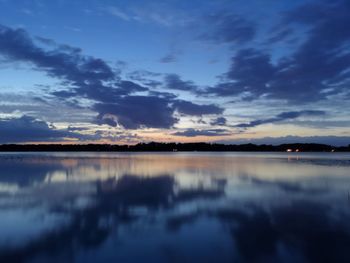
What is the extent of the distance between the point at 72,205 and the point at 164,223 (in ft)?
17.7

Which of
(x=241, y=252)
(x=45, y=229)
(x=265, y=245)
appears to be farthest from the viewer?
(x=45, y=229)

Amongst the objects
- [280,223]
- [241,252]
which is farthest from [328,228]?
[241,252]

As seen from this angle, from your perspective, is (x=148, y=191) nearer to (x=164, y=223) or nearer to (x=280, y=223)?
(x=164, y=223)

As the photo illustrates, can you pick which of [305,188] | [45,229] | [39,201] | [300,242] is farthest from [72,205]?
[305,188]

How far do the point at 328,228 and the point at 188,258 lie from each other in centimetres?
529

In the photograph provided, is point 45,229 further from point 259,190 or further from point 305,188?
point 305,188

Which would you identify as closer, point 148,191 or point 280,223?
point 280,223

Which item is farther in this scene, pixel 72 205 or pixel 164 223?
pixel 72 205

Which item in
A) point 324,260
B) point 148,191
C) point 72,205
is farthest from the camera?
point 148,191

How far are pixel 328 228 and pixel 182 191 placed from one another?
10.3 m

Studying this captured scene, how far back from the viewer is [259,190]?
65.1ft

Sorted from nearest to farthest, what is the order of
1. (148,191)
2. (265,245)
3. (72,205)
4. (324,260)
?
(324,260), (265,245), (72,205), (148,191)

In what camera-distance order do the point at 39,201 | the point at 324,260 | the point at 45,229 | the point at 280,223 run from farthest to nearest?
the point at 39,201, the point at 280,223, the point at 45,229, the point at 324,260

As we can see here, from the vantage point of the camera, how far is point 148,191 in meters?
19.8
